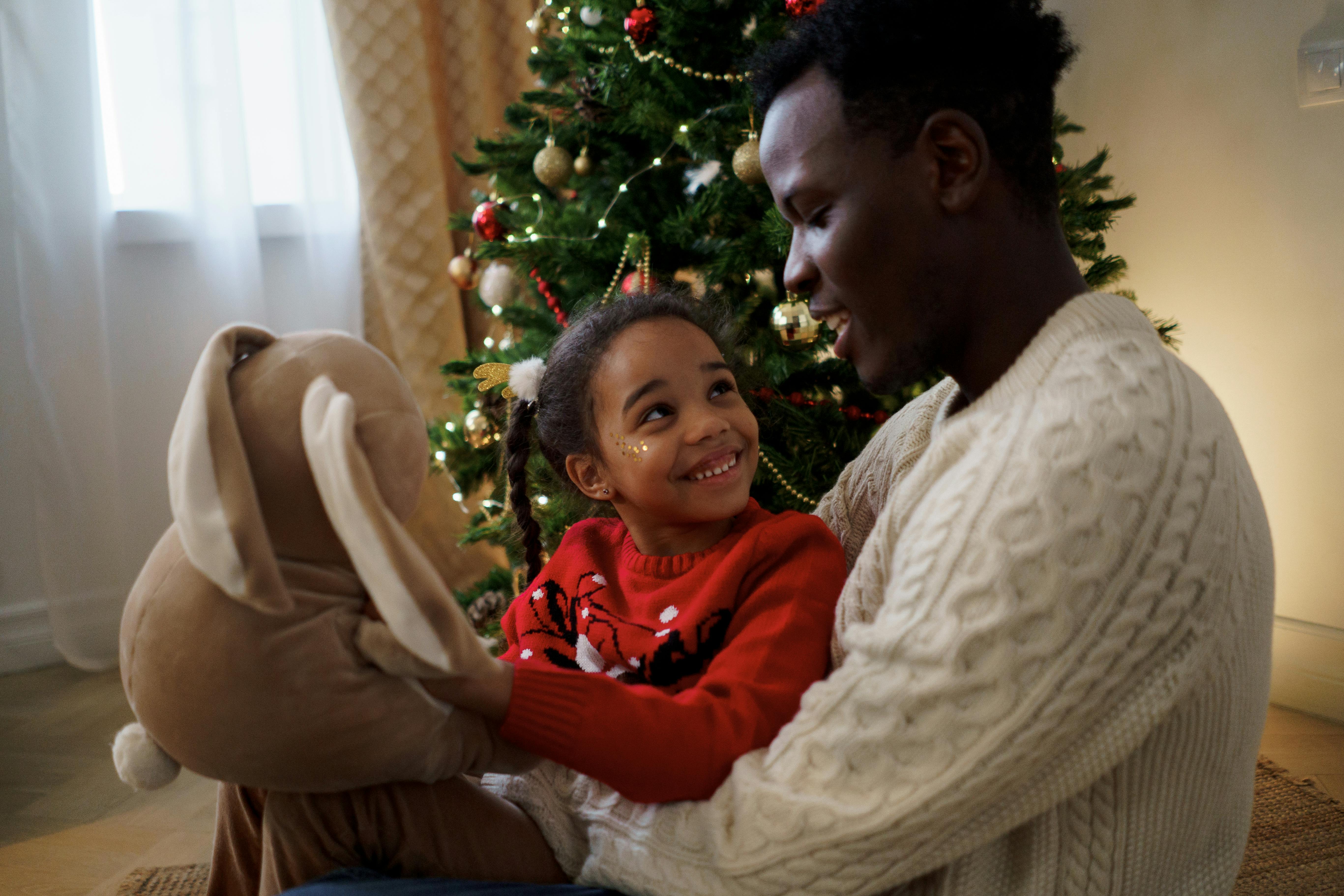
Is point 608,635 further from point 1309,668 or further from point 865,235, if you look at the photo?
point 1309,668

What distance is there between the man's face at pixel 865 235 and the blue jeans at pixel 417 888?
0.56 m

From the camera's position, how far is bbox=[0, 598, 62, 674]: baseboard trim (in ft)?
9.12

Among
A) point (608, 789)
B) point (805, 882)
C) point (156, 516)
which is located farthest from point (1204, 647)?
point (156, 516)

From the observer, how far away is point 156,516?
2898 mm

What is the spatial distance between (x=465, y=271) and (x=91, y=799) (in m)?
1.48

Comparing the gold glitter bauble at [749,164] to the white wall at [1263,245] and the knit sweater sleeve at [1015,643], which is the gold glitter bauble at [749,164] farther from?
the white wall at [1263,245]

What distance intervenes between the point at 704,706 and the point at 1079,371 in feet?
1.40

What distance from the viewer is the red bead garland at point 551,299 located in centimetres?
210

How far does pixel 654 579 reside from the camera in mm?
1167

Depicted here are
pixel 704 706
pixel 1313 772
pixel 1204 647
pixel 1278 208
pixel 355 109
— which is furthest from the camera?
pixel 355 109

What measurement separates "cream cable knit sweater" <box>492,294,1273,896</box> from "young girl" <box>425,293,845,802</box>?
0.23 feet

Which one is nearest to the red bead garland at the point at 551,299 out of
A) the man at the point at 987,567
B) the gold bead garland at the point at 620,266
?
the gold bead garland at the point at 620,266

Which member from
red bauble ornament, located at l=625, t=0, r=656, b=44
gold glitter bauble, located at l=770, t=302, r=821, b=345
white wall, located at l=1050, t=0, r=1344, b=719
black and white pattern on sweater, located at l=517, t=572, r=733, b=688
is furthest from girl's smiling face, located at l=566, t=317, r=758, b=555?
white wall, located at l=1050, t=0, r=1344, b=719

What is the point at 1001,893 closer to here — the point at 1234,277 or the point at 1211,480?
the point at 1211,480
